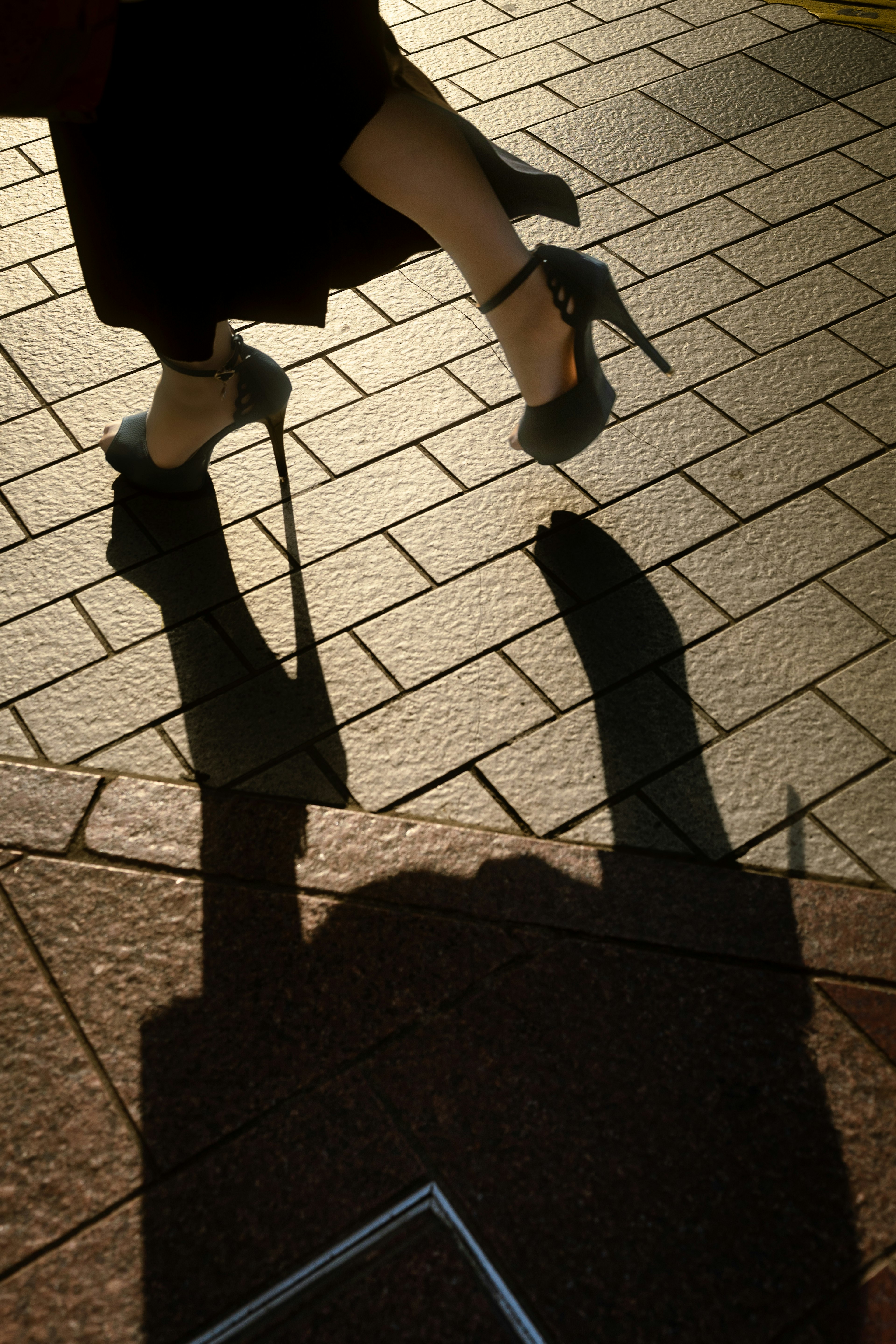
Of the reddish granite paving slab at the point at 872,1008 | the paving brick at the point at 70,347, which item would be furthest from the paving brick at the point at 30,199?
the reddish granite paving slab at the point at 872,1008

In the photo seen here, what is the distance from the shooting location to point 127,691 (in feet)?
7.49

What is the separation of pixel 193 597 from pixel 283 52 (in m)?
1.10

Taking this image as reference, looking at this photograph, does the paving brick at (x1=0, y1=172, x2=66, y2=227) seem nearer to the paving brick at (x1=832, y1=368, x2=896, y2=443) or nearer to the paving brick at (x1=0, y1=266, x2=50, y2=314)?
the paving brick at (x1=0, y1=266, x2=50, y2=314)

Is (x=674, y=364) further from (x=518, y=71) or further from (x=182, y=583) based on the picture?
(x=518, y=71)

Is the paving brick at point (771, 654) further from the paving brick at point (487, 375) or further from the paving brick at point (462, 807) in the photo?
the paving brick at point (487, 375)

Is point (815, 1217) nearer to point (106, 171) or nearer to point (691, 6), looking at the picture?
point (106, 171)

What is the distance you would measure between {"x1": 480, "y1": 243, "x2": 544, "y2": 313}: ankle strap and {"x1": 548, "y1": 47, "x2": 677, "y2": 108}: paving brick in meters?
2.08

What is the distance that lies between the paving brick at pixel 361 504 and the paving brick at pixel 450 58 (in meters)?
2.05

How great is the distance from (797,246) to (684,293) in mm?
445

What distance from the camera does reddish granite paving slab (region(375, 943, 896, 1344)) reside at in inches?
61.4

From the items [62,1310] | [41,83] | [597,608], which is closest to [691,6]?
[597,608]

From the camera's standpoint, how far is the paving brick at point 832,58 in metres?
4.05

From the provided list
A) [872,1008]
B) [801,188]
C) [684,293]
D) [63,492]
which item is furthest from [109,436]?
[801,188]

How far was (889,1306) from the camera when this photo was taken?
1549mm
